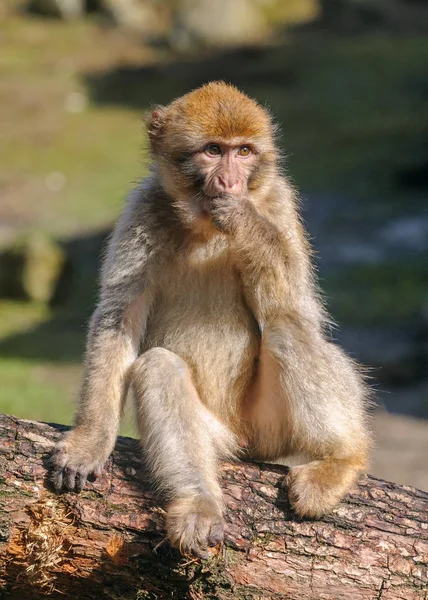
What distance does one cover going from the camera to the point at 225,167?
614cm

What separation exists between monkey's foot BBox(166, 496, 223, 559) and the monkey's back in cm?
102

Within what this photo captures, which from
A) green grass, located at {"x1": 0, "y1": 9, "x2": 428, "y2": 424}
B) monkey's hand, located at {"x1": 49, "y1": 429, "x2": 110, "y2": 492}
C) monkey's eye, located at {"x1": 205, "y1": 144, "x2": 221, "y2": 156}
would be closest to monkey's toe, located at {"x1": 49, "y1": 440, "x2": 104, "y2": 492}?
monkey's hand, located at {"x1": 49, "y1": 429, "x2": 110, "y2": 492}

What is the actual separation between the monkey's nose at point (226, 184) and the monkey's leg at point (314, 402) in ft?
2.79

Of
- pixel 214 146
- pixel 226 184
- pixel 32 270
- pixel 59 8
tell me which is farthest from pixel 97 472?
pixel 59 8

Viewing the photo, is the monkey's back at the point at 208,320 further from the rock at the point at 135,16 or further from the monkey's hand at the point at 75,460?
the rock at the point at 135,16

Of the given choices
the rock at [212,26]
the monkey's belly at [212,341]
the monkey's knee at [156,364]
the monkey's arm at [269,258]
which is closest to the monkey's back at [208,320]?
the monkey's belly at [212,341]

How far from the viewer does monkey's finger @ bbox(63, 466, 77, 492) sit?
559 cm

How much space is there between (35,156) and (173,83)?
5.96 metres

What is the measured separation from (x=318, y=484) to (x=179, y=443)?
83cm

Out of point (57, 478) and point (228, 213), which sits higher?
point (228, 213)

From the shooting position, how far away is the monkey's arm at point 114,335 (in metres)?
6.04

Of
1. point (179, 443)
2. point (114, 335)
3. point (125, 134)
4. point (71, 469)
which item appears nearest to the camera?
point (71, 469)

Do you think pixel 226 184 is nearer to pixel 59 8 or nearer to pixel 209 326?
pixel 209 326

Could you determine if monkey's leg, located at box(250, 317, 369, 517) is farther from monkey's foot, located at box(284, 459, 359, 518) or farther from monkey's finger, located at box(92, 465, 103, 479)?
monkey's finger, located at box(92, 465, 103, 479)
